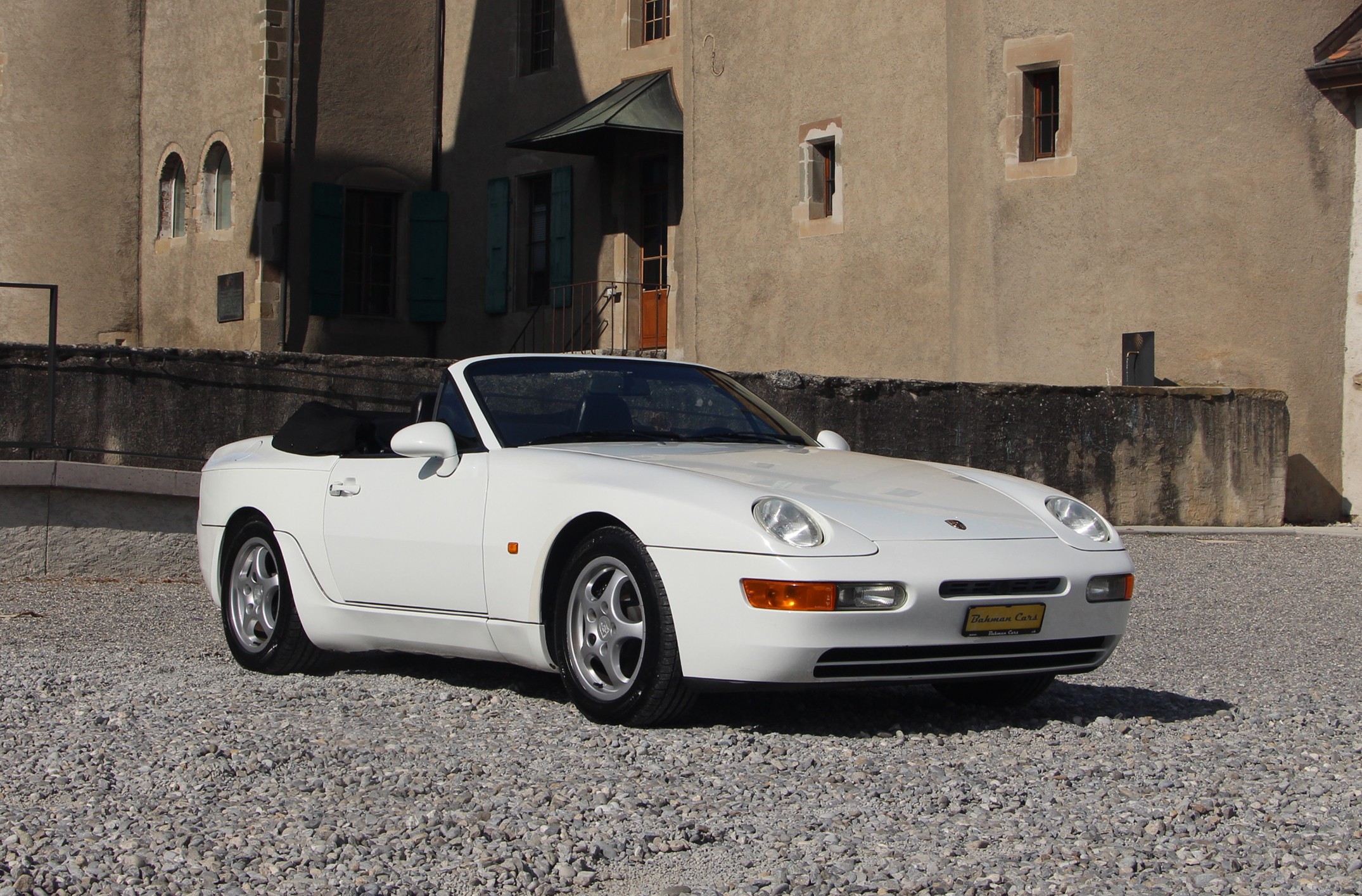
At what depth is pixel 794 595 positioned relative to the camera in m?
4.77

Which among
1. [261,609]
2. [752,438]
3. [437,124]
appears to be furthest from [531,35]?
[752,438]

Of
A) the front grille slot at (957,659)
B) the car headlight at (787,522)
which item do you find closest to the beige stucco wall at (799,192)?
the front grille slot at (957,659)

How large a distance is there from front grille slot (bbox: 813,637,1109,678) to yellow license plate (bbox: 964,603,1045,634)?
0.15 ft

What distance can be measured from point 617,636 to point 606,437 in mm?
1045

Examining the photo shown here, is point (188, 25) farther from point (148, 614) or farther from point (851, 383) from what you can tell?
point (148, 614)

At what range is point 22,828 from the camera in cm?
388

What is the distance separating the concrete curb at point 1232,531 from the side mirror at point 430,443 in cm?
1034

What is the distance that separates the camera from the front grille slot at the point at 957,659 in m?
4.89

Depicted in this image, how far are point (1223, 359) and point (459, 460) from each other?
13521 mm

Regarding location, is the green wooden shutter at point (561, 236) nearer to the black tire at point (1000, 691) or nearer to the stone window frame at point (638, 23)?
the stone window frame at point (638, 23)

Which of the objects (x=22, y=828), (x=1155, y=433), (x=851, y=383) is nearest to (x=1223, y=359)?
(x=1155, y=433)

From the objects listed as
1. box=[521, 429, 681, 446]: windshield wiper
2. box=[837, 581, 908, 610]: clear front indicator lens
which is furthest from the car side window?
box=[837, 581, 908, 610]: clear front indicator lens

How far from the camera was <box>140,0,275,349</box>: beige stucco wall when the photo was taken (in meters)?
23.2

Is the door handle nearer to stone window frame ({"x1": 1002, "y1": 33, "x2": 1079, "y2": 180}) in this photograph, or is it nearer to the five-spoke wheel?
the five-spoke wheel
